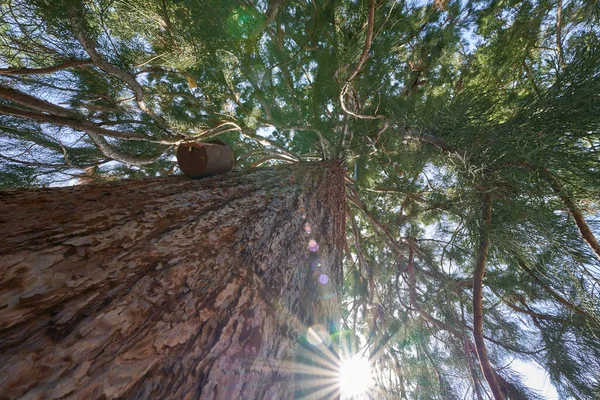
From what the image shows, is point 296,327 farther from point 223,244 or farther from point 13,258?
point 13,258

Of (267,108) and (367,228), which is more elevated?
(267,108)

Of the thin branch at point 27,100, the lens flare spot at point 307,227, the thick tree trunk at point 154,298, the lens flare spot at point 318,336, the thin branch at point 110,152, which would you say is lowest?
the lens flare spot at point 318,336

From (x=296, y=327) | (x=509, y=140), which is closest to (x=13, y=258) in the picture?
(x=296, y=327)

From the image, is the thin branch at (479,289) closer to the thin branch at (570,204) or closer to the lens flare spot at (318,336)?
the thin branch at (570,204)

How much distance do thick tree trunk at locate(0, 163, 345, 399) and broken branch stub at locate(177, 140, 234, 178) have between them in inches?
11.9

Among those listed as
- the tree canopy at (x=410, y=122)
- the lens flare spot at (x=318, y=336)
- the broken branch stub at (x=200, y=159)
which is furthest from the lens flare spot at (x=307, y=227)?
the tree canopy at (x=410, y=122)

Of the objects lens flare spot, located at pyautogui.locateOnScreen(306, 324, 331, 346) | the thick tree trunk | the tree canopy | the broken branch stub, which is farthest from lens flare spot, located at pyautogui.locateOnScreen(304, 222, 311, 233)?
the tree canopy

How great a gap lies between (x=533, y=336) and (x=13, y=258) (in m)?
3.74

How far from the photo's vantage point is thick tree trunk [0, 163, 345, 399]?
39cm

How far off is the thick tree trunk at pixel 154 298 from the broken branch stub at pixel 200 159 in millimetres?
301

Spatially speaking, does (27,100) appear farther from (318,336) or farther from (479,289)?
(479,289)

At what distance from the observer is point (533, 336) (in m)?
2.55

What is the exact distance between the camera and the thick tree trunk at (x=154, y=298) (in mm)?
390

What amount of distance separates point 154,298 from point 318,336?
58cm
